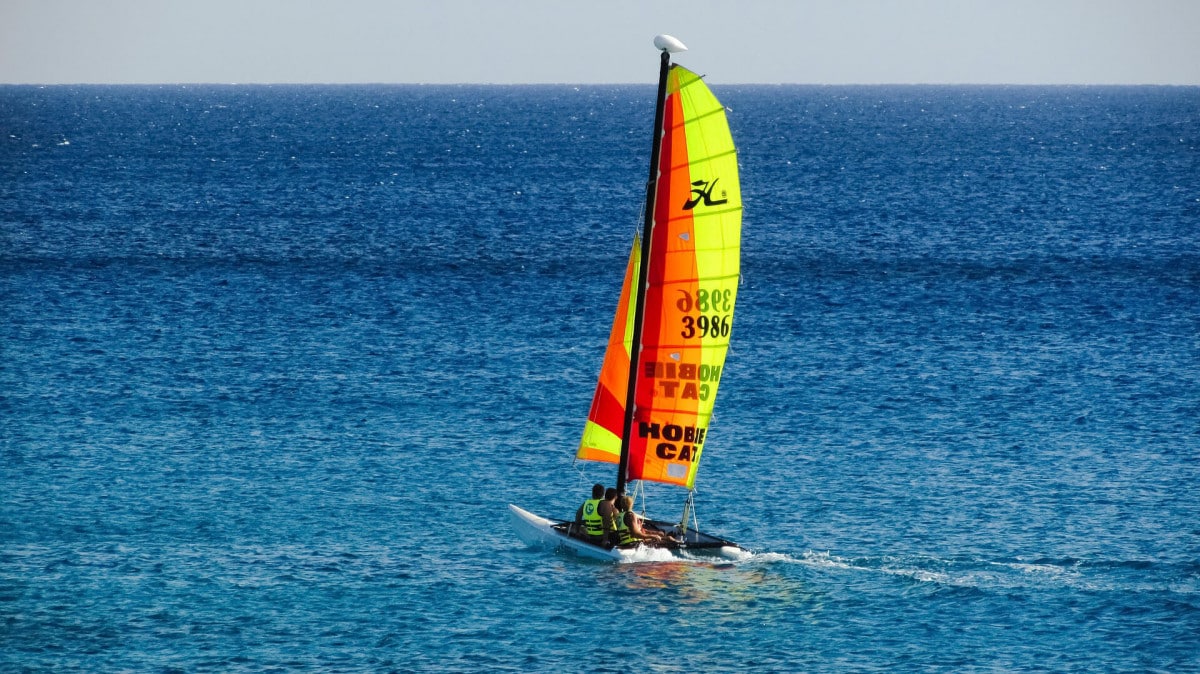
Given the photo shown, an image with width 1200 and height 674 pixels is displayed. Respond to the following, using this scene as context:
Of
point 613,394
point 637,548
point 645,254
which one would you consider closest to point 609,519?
point 637,548

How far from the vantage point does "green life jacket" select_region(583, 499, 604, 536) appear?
4175 cm

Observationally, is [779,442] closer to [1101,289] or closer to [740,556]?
[740,556]

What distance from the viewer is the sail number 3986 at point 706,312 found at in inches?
1576

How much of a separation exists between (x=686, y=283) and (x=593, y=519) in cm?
746

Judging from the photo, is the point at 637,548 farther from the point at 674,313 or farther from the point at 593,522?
the point at 674,313

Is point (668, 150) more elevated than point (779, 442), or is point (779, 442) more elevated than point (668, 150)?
point (668, 150)

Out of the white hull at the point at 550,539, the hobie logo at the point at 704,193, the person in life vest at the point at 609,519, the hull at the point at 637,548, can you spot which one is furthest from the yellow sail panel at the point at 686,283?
the white hull at the point at 550,539

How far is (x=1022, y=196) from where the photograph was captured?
156 meters

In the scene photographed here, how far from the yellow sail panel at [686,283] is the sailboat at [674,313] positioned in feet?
0.09

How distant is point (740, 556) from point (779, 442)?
53.6 feet

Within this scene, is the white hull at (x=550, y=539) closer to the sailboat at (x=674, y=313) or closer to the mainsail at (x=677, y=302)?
the sailboat at (x=674, y=313)

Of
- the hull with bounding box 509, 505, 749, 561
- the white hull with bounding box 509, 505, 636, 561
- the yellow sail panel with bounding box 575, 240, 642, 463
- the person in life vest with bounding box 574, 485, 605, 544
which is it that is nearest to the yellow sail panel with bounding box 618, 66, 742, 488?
the yellow sail panel with bounding box 575, 240, 642, 463

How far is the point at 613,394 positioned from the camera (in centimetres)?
4209

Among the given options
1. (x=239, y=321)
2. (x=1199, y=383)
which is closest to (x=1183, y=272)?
(x=1199, y=383)
